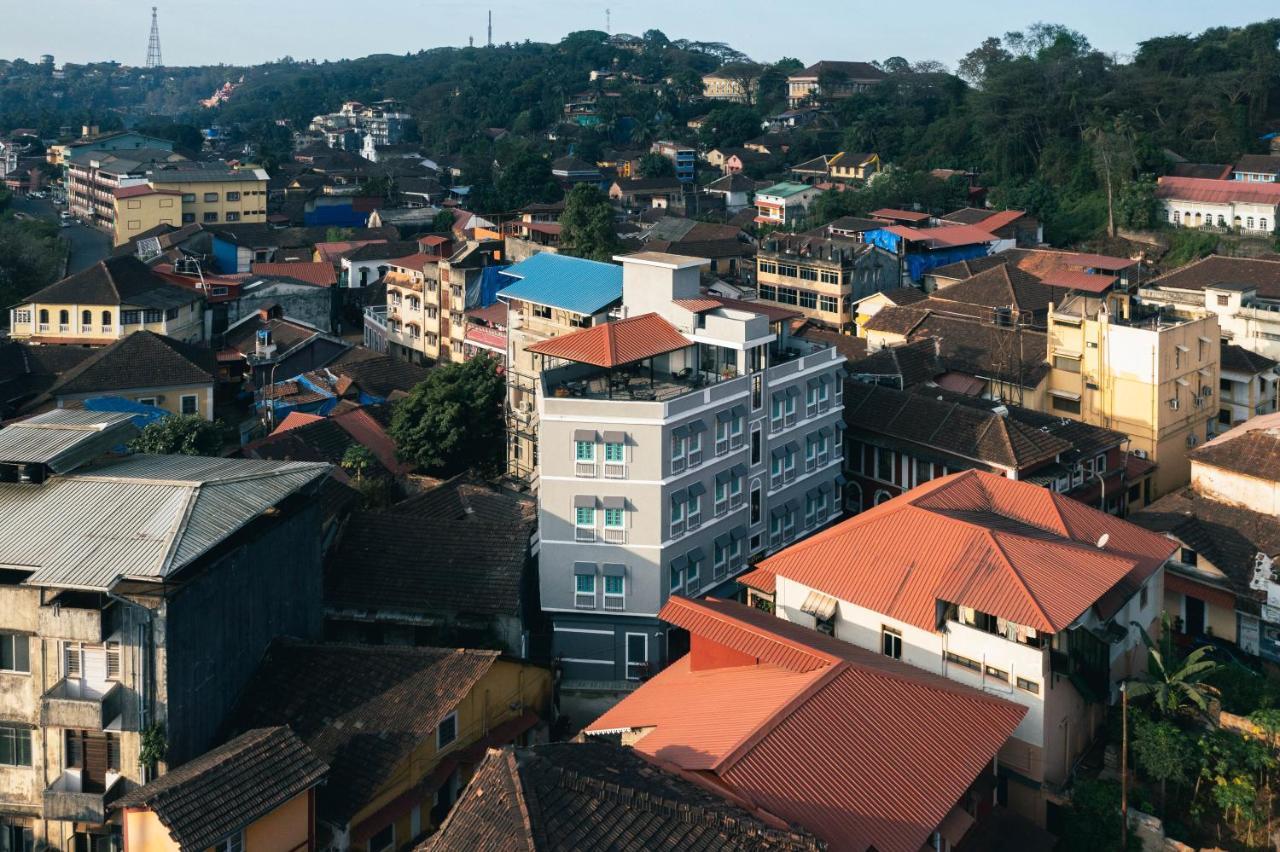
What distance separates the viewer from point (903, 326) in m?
35.4

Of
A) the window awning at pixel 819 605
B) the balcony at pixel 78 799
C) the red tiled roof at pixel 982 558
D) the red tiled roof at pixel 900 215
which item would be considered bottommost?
the balcony at pixel 78 799

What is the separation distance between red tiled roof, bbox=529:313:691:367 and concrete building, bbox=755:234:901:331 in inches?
770

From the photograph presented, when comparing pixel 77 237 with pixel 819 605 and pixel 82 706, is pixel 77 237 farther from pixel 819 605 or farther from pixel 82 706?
pixel 819 605

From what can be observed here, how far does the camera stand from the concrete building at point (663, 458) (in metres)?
20.3

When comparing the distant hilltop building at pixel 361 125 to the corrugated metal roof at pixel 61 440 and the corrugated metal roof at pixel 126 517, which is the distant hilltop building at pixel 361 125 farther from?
the corrugated metal roof at pixel 126 517

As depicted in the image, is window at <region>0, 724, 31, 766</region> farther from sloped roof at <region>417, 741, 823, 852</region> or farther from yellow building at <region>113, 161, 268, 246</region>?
yellow building at <region>113, 161, 268, 246</region>

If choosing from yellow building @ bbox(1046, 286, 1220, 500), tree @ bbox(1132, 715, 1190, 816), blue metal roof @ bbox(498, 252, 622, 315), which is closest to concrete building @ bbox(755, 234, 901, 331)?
yellow building @ bbox(1046, 286, 1220, 500)

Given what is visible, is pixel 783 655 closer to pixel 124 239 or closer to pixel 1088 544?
pixel 1088 544

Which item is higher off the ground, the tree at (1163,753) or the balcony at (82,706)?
the balcony at (82,706)

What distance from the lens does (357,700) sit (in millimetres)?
16359

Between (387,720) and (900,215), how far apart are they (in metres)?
41.6

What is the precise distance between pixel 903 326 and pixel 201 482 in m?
23.3

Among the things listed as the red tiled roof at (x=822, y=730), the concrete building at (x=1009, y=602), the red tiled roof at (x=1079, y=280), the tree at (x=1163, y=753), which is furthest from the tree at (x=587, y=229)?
the tree at (x=1163, y=753)

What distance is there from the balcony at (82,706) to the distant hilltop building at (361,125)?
8925cm
